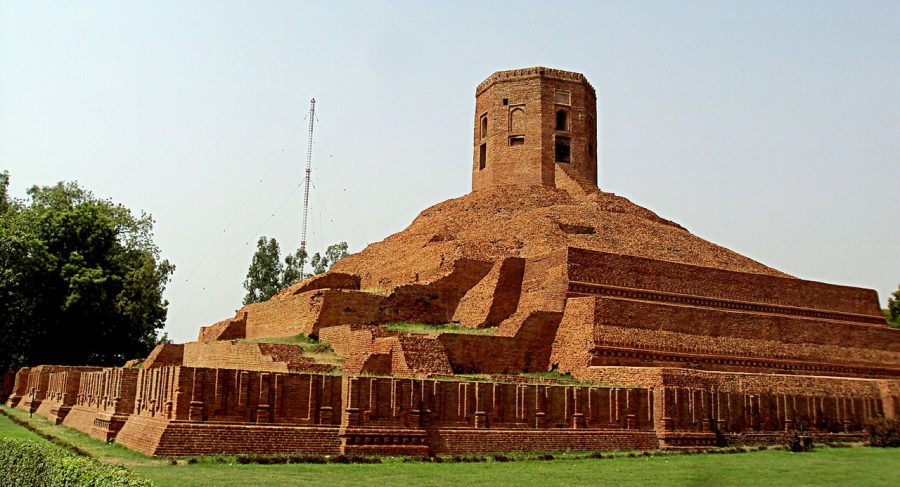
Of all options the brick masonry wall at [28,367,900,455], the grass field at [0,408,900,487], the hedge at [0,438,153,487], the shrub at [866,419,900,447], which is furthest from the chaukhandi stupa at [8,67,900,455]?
the hedge at [0,438,153,487]

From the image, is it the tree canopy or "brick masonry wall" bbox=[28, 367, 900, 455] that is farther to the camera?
the tree canopy

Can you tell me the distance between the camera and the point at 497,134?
35.8m

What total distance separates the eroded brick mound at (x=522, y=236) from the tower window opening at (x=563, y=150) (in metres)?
2.14

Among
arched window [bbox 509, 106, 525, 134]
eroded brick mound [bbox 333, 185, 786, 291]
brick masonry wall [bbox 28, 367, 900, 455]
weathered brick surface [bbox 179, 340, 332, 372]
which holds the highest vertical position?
arched window [bbox 509, 106, 525, 134]

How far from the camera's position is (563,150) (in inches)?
1416

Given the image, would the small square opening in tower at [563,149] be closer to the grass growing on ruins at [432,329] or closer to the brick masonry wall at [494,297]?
the brick masonry wall at [494,297]

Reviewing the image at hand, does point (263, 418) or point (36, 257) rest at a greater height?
point (36, 257)

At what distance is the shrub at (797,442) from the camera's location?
1762 centimetres

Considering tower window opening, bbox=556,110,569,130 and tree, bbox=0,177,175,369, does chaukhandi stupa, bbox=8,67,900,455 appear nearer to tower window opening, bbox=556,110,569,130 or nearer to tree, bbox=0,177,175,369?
tower window opening, bbox=556,110,569,130

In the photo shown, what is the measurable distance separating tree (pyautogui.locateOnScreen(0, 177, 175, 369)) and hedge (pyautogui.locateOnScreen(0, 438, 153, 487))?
916 inches

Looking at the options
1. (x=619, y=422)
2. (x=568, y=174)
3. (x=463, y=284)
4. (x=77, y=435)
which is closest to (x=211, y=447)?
(x=77, y=435)

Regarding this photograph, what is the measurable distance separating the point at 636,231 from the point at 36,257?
21.6m

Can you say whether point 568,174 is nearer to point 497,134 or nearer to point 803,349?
point 497,134

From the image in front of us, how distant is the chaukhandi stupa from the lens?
14.1 meters
